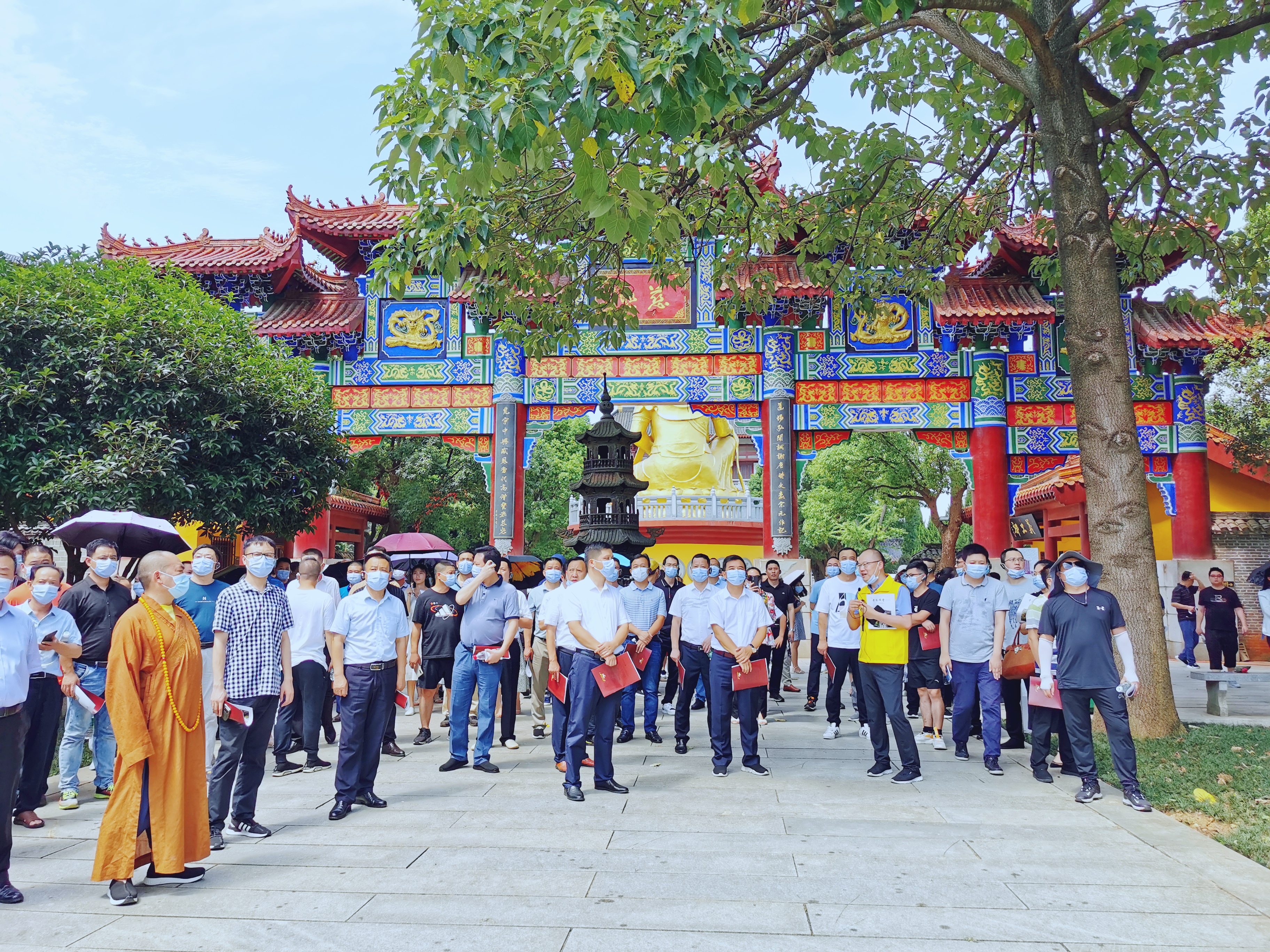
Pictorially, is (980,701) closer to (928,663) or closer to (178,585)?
(928,663)

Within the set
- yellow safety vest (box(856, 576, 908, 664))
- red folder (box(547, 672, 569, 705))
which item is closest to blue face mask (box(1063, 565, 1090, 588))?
yellow safety vest (box(856, 576, 908, 664))

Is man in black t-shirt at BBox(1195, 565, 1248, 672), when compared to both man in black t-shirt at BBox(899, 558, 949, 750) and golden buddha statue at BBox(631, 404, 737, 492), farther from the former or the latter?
golden buddha statue at BBox(631, 404, 737, 492)

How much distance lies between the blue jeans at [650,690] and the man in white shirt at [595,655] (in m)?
2.14

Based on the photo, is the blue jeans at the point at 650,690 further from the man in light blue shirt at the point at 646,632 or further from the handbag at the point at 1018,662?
the handbag at the point at 1018,662

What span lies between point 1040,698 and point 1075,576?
1125mm

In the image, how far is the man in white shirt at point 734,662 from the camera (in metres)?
7.40

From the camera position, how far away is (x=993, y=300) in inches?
677

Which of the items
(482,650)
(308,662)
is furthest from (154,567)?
(482,650)

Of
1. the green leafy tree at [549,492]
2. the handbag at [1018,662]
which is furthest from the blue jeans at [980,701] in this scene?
the green leafy tree at [549,492]

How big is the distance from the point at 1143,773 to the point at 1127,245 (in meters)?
6.75

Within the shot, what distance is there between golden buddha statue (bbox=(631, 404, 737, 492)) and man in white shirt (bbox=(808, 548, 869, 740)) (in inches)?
790

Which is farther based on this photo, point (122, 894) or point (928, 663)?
point (928, 663)

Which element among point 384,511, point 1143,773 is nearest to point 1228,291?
point 1143,773

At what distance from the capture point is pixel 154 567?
15.0 feet
